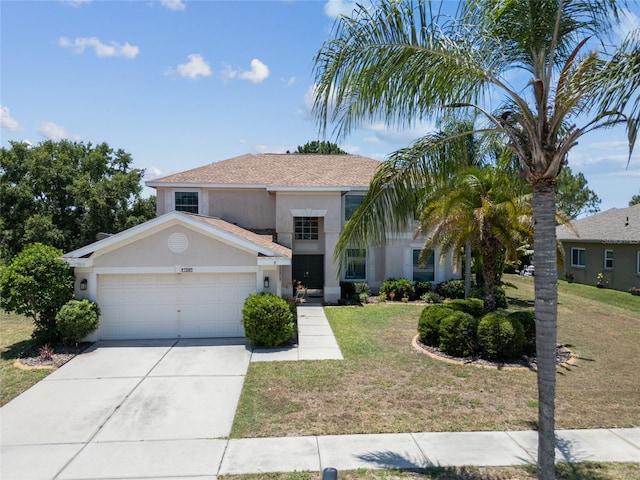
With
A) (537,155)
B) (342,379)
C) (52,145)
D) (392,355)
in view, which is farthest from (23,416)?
(52,145)

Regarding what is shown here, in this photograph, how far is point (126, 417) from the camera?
8016 mm

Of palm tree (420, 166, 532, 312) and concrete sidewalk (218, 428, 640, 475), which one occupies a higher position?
palm tree (420, 166, 532, 312)

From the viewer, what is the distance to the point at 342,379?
9.98m

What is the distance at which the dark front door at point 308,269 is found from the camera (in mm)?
21953

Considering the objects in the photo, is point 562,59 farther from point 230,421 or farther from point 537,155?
point 230,421

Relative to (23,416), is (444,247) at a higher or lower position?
higher

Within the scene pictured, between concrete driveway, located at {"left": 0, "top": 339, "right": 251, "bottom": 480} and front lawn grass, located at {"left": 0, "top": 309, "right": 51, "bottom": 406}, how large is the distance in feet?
1.10

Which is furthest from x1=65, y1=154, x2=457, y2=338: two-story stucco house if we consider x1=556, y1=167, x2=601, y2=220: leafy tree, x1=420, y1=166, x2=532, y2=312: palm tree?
x1=556, y1=167, x2=601, y2=220: leafy tree

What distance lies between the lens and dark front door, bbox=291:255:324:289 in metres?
22.0

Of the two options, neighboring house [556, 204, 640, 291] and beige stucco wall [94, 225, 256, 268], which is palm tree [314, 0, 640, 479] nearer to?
beige stucco wall [94, 225, 256, 268]

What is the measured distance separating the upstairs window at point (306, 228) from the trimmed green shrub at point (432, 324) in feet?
33.0

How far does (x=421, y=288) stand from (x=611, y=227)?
14740 millimetres

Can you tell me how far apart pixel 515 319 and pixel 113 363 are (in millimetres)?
11115

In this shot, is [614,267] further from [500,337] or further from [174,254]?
[174,254]
